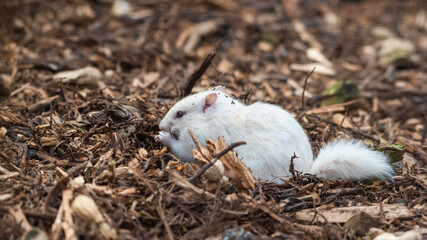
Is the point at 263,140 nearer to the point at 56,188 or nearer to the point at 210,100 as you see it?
the point at 210,100

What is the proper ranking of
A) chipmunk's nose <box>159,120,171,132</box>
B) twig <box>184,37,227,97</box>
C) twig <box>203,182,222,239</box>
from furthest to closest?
twig <box>184,37,227,97</box>, chipmunk's nose <box>159,120,171,132</box>, twig <box>203,182,222,239</box>

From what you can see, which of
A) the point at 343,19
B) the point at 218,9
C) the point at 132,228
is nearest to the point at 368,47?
the point at 343,19

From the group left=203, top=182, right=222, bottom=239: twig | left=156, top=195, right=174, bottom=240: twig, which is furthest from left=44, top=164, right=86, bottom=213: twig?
left=203, top=182, right=222, bottom=239: twig

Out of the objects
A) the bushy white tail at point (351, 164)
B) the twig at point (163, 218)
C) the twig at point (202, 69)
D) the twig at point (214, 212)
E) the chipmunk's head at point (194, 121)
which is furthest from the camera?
the twig at point (202, 69)

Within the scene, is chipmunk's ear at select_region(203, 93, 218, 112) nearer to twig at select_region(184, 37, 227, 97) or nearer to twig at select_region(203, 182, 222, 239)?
twig at select_region(184, 37, 227, 97)

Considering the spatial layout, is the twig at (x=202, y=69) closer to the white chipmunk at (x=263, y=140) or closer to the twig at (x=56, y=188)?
the white chipmunk at (x=263, y=140)

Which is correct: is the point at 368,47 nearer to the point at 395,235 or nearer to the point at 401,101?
the point at 401,101

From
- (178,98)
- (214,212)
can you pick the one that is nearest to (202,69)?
(178,98)

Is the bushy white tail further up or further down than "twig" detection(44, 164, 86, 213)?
further up

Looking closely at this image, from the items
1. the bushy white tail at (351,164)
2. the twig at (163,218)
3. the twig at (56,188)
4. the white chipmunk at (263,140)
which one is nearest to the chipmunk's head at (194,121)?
the white chipmunk at (263,140)
